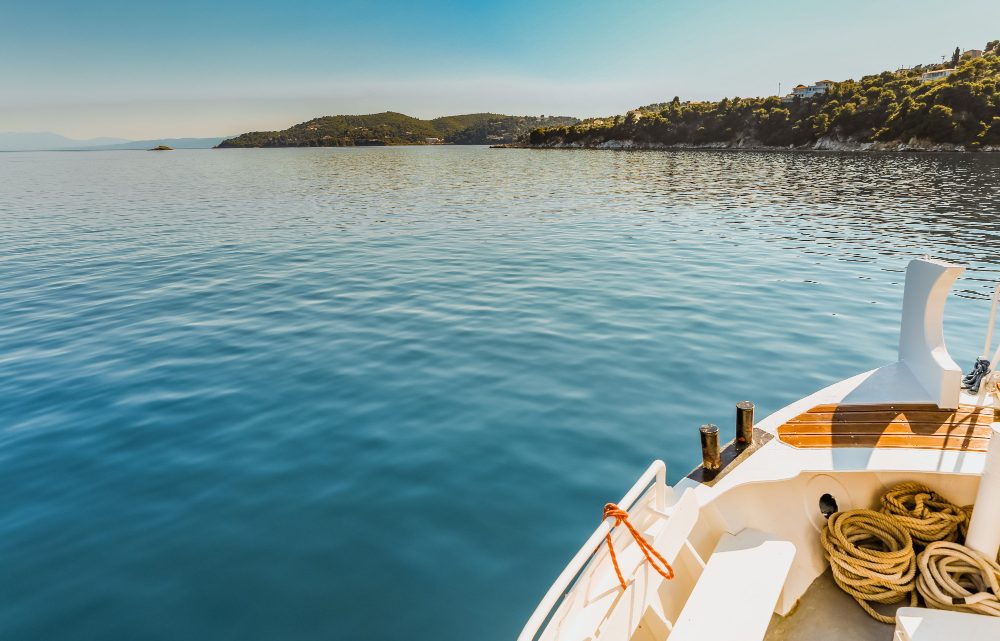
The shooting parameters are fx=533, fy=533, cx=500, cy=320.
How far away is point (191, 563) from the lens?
6.14 m

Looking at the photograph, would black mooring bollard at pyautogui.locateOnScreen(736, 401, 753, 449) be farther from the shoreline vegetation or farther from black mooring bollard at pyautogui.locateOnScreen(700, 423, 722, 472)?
the shoreline vegetation

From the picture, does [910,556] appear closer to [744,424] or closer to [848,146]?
[744,424]

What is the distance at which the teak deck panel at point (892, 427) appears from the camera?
19.1ft

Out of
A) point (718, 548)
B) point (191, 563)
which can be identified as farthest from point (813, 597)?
point (191, 563)

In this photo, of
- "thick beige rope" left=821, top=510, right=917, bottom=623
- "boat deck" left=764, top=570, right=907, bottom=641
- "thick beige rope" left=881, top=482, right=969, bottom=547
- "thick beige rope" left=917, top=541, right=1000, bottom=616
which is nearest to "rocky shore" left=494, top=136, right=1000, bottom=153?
"thick beige rope" left=881, top=482, right=969, bottom=547

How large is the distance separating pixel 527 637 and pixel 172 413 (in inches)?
358

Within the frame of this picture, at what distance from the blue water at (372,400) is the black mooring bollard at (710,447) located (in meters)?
1.87

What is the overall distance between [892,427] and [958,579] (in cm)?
185

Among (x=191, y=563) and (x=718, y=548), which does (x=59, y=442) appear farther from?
(x=718, y=548)

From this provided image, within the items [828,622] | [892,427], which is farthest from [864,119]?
Result: [828,622]

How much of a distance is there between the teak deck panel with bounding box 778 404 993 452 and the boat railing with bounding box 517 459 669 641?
205 cm

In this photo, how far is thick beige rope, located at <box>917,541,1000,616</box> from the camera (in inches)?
171

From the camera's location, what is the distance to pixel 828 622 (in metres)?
4.88

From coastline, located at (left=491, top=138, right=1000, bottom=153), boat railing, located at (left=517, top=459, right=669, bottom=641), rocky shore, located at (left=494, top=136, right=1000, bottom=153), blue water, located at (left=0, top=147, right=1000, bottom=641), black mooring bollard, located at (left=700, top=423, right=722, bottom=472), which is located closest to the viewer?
boat railing, located at (left=517, top=459, right=669, bottom=641)
